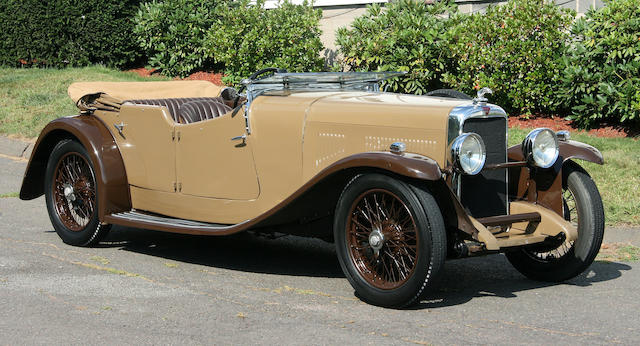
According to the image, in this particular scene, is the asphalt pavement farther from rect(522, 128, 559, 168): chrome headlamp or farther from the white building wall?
the white building wall

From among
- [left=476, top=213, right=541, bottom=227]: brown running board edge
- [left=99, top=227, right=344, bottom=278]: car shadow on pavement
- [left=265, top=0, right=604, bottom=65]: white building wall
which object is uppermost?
[left=265, top=0, right=604, bottom=65]: white building wall

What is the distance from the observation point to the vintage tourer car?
200 inches

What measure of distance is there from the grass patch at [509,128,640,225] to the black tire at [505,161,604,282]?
2019 mm

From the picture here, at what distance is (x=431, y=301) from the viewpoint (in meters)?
5.26

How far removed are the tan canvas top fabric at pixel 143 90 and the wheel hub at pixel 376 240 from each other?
2864 mm

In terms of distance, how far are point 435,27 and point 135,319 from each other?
7.69m

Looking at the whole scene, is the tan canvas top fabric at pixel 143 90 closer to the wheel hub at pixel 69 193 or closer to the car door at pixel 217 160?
the wheel hub at pixel 69 193

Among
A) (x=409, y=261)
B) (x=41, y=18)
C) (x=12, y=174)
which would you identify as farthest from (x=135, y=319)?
(x=41, y=18)

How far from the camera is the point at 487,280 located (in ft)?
19.4

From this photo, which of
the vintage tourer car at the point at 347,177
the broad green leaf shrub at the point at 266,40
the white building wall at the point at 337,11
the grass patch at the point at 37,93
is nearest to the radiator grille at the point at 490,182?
the vintage tourer car at the point at 347,177

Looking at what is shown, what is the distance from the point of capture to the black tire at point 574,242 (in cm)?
554

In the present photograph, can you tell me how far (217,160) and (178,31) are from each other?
28.8ft

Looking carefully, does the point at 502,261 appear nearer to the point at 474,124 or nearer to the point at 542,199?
the point at 542,199

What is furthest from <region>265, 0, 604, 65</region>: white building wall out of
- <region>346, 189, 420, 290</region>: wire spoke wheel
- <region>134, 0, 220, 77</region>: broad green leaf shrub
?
<region>346, 189, 420, 290</region>: wire spoke wheel
